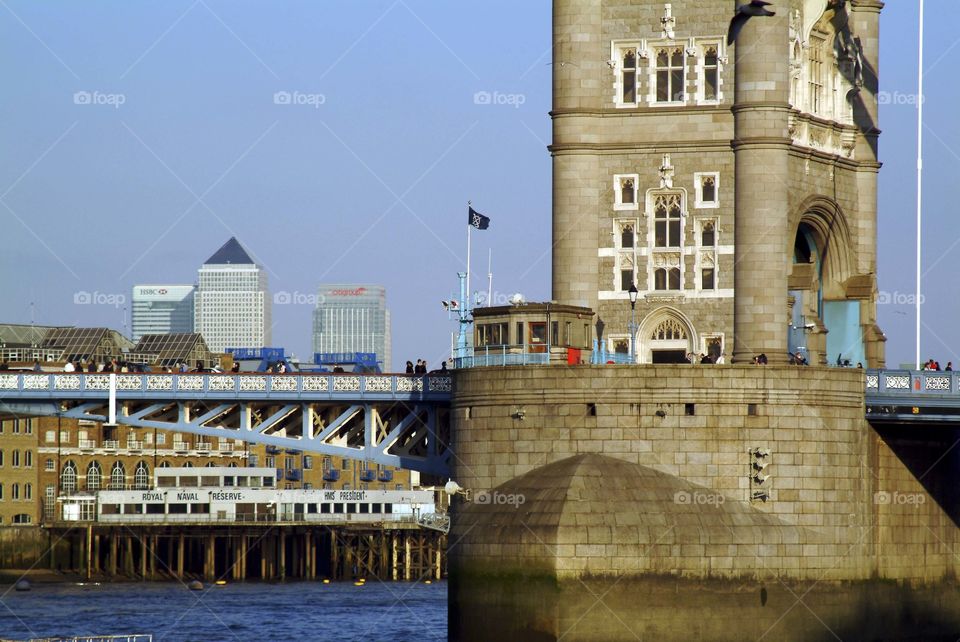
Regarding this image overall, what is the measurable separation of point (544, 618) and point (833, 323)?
2675cm

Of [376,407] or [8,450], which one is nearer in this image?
[376,407]

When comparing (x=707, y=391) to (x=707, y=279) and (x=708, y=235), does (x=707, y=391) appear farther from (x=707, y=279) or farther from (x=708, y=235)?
(x=708, y=235)

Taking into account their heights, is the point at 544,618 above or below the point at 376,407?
below

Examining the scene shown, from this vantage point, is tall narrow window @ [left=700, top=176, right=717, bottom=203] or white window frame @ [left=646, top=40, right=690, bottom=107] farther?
white window frame @ [left=646, top=40, right=690, bottom=107]

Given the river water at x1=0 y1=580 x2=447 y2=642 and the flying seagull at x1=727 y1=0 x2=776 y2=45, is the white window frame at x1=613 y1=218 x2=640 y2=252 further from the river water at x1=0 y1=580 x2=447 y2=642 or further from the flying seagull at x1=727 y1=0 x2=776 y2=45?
the river water at x1=0 y1=580 x2=447 y2=642

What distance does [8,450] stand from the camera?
7574 inches

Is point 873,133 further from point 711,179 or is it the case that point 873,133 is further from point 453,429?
point 453,429

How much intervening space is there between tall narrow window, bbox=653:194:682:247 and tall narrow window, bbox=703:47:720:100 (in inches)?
181

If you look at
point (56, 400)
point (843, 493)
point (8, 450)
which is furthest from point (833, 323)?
point (8, 450)

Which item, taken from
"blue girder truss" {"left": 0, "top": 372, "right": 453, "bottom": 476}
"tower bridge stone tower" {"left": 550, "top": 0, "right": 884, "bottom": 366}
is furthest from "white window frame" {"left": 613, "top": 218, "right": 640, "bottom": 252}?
"blue girder truss" {"left": 0, "top": 372, "right": 453, "bottom": 476}

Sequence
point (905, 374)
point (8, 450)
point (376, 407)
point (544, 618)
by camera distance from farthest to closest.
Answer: point (8, 450)
point (376, 407)
point (905, 374)
point (544, 618)

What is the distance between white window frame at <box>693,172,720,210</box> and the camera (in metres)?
99.3

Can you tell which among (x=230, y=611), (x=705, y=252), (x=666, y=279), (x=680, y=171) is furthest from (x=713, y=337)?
(x=230, y=611)

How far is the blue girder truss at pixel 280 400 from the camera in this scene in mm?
103875
